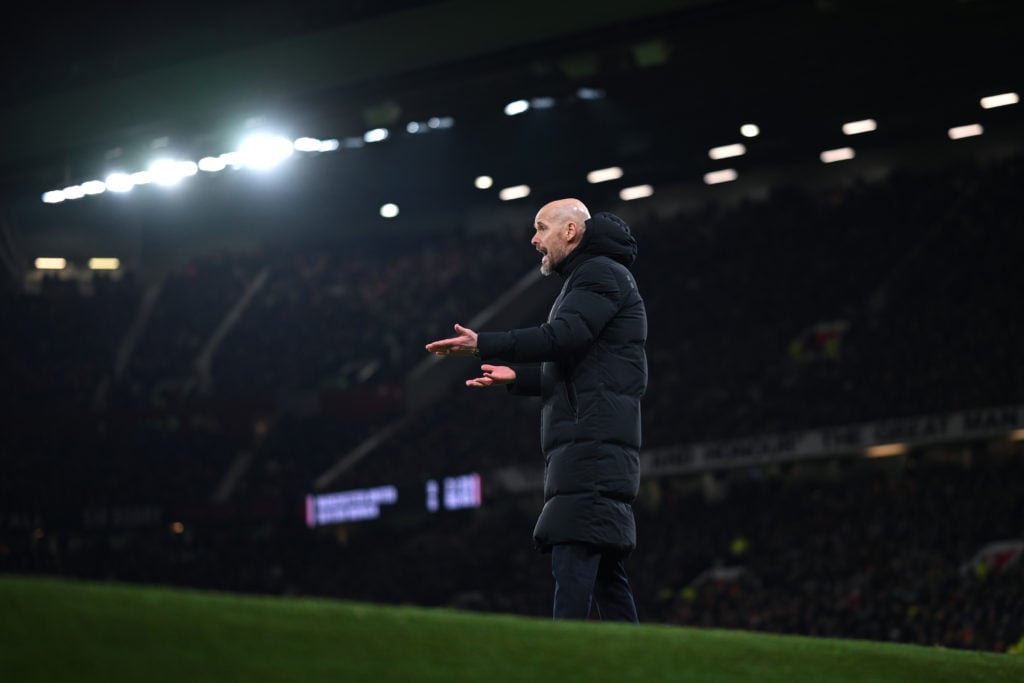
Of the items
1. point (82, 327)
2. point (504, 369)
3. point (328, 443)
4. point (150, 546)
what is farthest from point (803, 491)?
point (504, 369)

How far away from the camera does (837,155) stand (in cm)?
3303

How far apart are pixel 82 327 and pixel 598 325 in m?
33.5

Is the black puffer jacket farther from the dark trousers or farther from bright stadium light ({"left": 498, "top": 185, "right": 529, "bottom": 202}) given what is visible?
bright stadium light ({"left": 498, "top": 185, "right": 529, "bottom": 202})

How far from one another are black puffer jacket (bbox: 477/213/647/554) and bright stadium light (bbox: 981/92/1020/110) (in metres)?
25.2

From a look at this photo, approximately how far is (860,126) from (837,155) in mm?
2735

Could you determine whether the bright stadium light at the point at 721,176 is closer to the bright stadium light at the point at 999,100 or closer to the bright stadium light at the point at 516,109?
the bright stadium light at the point at 999,100

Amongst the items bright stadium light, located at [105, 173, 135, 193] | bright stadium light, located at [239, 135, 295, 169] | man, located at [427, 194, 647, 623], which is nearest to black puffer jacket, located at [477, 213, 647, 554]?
man, located at [427, 194, 647, 623]

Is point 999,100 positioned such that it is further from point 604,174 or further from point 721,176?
point 604,174

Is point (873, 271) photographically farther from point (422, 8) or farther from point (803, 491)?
point (422, 8)

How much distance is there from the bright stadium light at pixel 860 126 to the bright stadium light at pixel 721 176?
4115 millimetres

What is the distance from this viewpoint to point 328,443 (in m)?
34.4

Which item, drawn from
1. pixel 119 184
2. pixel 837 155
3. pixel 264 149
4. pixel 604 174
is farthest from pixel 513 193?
pixel 264 149

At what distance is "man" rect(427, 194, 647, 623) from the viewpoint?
495 centimetres

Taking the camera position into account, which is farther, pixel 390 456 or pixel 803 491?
pixel 390 456
